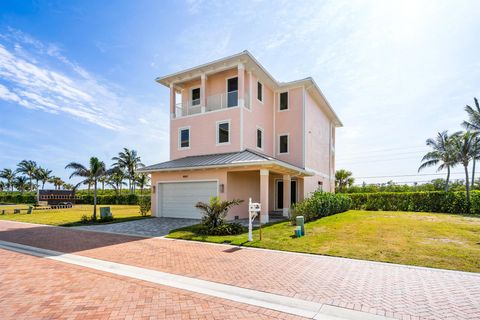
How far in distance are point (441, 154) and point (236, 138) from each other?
2475 cm

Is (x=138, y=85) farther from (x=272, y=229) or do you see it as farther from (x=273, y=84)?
(x=272, y=229)

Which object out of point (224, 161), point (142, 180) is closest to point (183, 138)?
point (224, 161)

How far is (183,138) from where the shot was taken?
1967cm

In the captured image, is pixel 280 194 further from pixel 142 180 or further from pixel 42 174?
pixel 42 174

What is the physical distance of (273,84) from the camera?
20.4 m

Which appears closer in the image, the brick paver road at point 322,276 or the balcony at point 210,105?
the brick paver road at point 322,276

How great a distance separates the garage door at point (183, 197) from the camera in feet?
53.5

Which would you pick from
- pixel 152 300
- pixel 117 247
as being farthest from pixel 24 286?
pixel 117 247

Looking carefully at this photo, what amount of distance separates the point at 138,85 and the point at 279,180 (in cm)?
1214

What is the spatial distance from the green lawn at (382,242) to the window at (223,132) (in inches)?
276

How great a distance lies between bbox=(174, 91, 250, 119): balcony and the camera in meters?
18.3

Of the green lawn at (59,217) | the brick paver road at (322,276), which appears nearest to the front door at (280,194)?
the green lawn at (59,217)

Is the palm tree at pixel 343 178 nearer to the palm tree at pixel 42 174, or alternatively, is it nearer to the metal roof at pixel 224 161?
the metal roof at pixel 224 161

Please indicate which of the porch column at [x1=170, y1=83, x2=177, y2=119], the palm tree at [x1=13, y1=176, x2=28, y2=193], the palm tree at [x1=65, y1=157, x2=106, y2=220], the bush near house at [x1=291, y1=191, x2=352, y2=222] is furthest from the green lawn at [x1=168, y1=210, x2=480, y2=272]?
the palm tree at [x1=13, y1=176, x2=28, y2=193]
